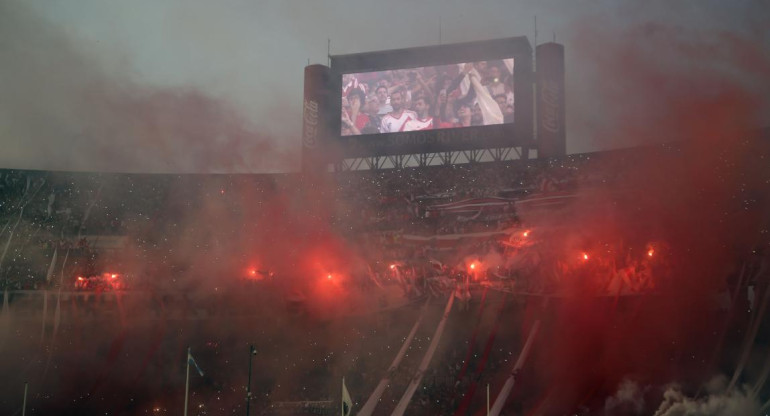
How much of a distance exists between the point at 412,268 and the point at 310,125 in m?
10.3

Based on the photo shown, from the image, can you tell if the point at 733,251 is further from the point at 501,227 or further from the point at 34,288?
the point at 34,288

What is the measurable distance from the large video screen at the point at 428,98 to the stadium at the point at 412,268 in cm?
10

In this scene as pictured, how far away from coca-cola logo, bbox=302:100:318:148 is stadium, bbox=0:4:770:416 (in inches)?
3.7

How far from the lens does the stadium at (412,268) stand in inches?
794

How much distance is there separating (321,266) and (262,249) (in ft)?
8.45

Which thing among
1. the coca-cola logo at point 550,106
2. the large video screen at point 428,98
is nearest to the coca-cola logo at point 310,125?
the large video screen at point 428,98

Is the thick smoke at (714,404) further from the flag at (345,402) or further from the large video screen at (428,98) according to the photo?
the large video screen at (428,98)

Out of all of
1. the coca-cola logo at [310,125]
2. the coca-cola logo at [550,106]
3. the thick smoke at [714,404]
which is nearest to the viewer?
the thick smoke at [714,404]

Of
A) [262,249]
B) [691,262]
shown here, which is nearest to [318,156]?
[262,249]

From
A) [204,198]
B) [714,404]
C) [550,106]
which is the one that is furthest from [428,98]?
[714,404]

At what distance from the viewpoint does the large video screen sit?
30.2 m

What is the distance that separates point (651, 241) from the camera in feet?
71.0

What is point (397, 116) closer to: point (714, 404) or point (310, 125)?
point (310, 125)

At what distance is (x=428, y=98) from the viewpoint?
3106cm
